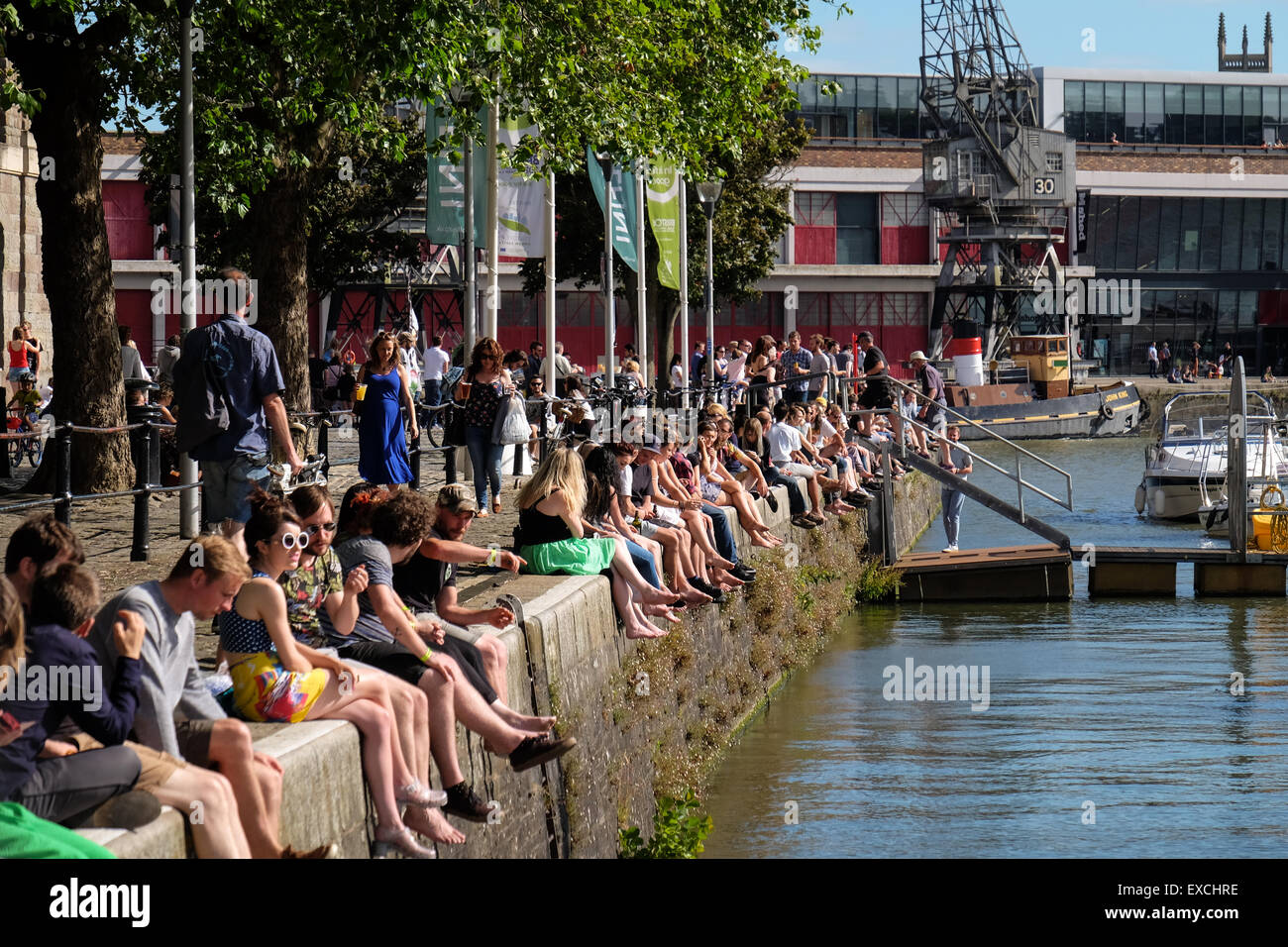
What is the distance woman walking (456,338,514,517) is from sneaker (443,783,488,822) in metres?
7.51

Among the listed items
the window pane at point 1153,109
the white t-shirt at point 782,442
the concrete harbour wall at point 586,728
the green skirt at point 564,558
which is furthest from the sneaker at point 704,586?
the window pane at point 1153,109

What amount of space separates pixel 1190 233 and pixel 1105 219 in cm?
395

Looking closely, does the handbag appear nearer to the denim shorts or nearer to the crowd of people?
the crowd of people

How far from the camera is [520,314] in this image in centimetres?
6081

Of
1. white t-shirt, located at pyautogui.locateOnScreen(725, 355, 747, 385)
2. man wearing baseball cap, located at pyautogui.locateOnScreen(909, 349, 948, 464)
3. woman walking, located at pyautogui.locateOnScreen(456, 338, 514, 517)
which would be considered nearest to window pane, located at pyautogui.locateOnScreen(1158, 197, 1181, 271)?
man wearing baseball cap, located at pyautogui.locateOnScreen(909, 349, 948, 464)

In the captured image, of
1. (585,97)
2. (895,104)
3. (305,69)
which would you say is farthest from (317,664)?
(895,104)

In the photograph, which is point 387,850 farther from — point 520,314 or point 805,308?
point 805,308

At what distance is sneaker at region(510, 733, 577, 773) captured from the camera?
716 cm

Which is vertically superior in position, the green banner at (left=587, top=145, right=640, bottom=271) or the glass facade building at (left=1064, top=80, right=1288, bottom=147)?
the glass facade building at (left=1064, top=80, right=1288, bottom=147)

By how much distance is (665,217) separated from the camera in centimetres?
2400

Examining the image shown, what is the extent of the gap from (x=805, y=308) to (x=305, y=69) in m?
49.0

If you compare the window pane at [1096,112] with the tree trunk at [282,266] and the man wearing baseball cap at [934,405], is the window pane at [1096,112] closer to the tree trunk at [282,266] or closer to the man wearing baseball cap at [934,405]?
the man wearing baseball cap at [934,405]

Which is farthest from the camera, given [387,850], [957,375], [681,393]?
[957,375]

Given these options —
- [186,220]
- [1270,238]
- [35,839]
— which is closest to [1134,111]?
[1270,238]
